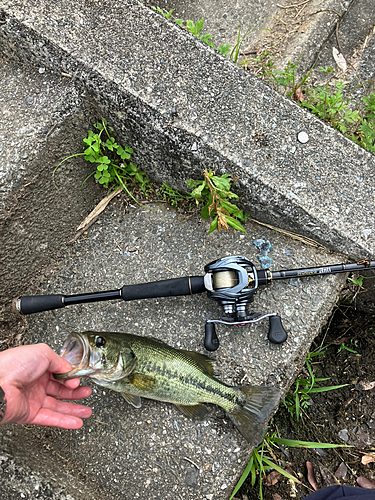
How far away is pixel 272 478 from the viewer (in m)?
3.29

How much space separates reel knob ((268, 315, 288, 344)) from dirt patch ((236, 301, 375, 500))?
3.54 ft

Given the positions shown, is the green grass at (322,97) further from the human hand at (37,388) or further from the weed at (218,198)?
the human hand at (37,388)

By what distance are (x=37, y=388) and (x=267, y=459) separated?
1.94 metres

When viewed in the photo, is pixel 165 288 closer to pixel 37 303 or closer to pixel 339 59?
pixel 37 303

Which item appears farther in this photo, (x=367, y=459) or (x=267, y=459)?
(x=367, y=459)

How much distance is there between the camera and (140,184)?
3.28 meters

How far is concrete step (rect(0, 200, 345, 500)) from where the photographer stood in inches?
107

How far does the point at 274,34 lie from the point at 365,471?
4.35 m

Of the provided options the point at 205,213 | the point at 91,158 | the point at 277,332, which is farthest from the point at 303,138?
the point at 91,158

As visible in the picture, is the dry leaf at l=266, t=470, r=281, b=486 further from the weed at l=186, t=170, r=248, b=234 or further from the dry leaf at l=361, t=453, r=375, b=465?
the weed at l=186, t=170, r=248, b=234

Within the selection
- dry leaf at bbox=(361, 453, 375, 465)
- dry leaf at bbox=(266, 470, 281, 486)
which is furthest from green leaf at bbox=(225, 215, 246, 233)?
dry leaf at bbox=(361, 453, 375, 465)

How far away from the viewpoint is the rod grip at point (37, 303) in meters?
2.72

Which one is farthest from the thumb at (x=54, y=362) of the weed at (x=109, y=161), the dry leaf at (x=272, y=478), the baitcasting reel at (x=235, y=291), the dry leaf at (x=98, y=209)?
the dry leaf at (x=272, y=478)

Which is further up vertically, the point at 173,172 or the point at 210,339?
the point at 173,172
